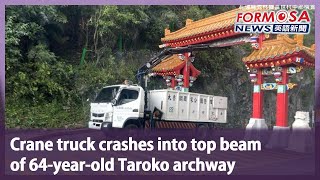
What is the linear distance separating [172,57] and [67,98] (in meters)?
3.68

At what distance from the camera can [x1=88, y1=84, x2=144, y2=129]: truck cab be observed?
29.8 feet

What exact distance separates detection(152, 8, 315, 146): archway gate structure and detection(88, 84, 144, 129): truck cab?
1817mm

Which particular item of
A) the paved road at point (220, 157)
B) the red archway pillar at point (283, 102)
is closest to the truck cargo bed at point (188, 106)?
the red archway pillar at point (283, 102)

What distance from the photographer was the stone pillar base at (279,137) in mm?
9122

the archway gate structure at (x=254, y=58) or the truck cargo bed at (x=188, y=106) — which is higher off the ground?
the archway gate structure at (x=254, y=58)

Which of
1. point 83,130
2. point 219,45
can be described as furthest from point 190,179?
point 219,45

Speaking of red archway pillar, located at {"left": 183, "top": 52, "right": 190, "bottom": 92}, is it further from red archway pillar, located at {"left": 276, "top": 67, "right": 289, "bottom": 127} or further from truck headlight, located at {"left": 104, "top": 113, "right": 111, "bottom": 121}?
truck headlight, located at {"left": 104, "top": 113, "right": 111, "bottom": 121}

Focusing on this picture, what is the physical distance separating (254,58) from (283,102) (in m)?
1.34

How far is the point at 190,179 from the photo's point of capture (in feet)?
23.7

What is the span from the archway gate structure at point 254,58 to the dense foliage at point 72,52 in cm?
34

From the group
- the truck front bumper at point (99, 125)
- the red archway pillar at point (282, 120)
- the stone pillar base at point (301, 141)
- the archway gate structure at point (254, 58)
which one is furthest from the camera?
the archway gate structure at point (254, 58)

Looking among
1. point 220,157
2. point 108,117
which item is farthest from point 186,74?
point 220,157

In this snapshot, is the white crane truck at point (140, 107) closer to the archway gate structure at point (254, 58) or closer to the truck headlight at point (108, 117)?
the truck headlight at point (108, 117)

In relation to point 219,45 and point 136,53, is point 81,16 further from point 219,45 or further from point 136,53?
point 219,45
